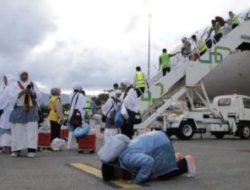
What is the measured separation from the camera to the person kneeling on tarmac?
277 inches

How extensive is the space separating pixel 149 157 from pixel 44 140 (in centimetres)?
638

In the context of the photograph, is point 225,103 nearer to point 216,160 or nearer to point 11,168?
point 216,160

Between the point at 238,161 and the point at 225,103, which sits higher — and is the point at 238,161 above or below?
below

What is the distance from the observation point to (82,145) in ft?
39.8

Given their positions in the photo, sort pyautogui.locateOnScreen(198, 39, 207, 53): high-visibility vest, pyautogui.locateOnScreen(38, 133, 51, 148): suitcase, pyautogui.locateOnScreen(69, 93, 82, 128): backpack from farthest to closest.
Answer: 1. pyautogui.locateOnScreen(198, 39, 207, 53): high-visibility vest
2. pyautogui.locateOnScreen(38, 133, 51, 148): suitcase
3. pyautogui.locateOnScreen(69, 93, 82, 128): backpack

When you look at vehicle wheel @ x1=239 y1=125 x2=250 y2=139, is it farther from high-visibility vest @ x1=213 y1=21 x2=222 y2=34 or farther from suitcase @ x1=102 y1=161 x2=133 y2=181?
suitcase @ x1=102 y1=161 x2=133 y2=181

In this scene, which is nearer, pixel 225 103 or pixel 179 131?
pixel 179 131

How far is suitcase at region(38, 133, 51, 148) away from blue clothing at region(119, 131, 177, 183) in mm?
5896

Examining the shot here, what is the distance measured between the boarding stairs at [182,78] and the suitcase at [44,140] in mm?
5523

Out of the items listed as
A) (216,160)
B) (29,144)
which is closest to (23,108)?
(29,144)

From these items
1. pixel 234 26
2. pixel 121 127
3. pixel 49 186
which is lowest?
pixel 49 186

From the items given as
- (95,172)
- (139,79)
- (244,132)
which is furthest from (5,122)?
(244,132)

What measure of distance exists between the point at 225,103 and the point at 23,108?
11071mm

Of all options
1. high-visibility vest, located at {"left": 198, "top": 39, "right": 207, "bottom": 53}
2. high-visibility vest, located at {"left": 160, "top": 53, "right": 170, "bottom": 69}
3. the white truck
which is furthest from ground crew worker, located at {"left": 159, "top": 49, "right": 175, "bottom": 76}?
the white truck
